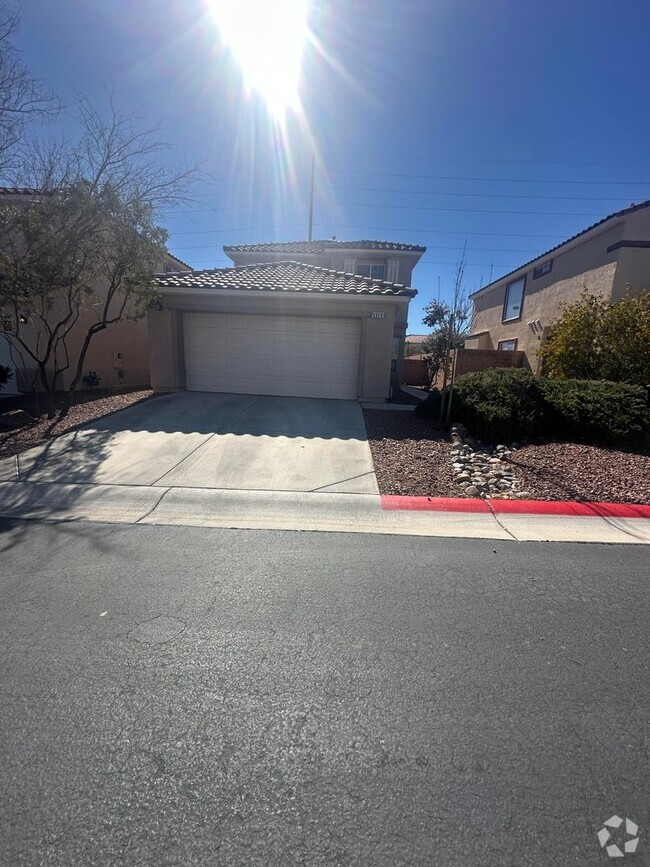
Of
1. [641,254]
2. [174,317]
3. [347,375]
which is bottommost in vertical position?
[347,375]

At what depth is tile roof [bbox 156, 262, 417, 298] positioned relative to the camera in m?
10.6

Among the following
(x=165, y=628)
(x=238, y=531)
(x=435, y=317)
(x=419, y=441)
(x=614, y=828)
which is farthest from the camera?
(x=435, y=317)

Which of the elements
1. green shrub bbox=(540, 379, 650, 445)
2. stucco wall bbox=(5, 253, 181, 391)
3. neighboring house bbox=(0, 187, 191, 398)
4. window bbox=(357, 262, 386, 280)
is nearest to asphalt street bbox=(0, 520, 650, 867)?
green shrub bbox=(540, 379, 650, 445)

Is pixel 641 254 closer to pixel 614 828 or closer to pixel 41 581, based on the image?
pixel 614 828

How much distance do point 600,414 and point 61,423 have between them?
417 inches

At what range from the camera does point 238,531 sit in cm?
412

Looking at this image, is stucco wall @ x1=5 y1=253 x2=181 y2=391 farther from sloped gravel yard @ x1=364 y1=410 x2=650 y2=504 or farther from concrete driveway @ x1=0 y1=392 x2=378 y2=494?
sloped gravel yard @ x1=364 y1=410 x2=650 y2=504

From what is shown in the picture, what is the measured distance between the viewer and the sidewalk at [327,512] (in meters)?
4.27

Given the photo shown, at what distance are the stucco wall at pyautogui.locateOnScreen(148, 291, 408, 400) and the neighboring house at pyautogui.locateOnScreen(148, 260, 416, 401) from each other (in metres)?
0.03

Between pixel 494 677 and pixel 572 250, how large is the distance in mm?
16072

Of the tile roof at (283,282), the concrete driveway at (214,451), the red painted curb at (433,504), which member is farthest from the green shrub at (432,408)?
the red painted curb at (433,504)

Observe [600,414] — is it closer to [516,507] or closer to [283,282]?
[516,507]

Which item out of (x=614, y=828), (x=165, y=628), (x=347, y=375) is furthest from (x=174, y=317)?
(x=614, y=828)

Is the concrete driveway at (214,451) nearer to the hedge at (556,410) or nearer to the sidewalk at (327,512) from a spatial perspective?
the sidewalk at (327,512)
